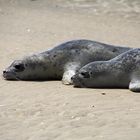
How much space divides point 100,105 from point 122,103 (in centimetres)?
25

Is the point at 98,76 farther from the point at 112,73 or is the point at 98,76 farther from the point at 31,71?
the point at 31,71

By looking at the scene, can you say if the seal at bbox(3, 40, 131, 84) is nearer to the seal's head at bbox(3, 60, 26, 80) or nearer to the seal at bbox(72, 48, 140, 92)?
the seal's head at bbox(3, 60, 26, 80)

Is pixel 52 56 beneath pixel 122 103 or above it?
above

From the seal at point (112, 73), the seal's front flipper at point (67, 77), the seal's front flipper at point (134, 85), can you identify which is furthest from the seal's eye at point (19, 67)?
the seal's front flipper at point (134, 85)

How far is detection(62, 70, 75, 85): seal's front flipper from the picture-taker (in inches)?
303

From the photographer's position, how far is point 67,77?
779 centimetres

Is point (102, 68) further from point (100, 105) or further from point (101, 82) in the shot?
point (100, 105)

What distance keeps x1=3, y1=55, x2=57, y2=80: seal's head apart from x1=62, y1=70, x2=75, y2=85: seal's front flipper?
1.15 ft

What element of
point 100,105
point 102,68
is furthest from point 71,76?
point 100,105

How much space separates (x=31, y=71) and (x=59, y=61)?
1.43 ft

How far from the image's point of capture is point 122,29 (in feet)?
47.1

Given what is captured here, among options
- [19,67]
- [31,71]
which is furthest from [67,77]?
[19,67]

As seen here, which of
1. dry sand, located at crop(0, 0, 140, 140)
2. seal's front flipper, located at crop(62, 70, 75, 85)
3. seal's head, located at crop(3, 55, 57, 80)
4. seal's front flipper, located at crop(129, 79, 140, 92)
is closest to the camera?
dry sand, located at crop(0, 0, 140, 140)

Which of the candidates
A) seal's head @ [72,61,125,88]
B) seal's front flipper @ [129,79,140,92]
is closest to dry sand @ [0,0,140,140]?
seal's front flipper @ [129,79,140,92]
